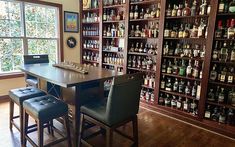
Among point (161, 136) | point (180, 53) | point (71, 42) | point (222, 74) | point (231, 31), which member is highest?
point (231, 31)

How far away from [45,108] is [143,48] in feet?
7.21

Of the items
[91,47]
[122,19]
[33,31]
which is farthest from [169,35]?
[33,31]

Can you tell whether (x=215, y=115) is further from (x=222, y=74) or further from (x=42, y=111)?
(x=42, y=111)

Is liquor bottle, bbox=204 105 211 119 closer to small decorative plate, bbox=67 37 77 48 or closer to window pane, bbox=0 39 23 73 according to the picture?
small decorative plate, bbox=67 37 77 48

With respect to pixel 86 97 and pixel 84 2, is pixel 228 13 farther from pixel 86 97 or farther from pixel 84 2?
pixel 84 2

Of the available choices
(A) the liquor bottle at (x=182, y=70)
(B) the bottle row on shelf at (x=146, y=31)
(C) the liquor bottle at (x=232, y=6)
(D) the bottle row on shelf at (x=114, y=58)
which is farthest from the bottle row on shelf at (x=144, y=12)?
(C) the liquor bottle at (x=232, y=6)

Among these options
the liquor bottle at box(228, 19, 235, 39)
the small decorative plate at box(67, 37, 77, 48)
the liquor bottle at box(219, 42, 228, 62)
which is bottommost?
the liquor bottle at box(219, 42, 228, 62)

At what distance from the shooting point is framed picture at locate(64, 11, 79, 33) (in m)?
4.32

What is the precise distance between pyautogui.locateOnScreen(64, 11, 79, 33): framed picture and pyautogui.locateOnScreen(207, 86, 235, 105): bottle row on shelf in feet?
11.0

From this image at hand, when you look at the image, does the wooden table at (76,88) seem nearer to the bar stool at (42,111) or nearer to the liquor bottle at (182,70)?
the bar stool at (42,111)

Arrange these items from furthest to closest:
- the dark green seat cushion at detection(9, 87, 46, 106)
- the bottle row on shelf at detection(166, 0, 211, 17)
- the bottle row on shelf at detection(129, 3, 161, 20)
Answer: the bottle row on shelf at detection(129, 3, 161, 20)
the bottle row on shelf at detection(166, 0, 211, 17)
the dark green seat cushion at detection(9, 87, 46, 106)

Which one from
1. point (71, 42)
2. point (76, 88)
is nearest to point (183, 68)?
point (76, 88)

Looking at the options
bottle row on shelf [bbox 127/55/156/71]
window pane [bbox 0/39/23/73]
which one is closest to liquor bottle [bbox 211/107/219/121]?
bottle row on shelf [bbox 127/55/156/71]

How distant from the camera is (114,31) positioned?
12.4ft
